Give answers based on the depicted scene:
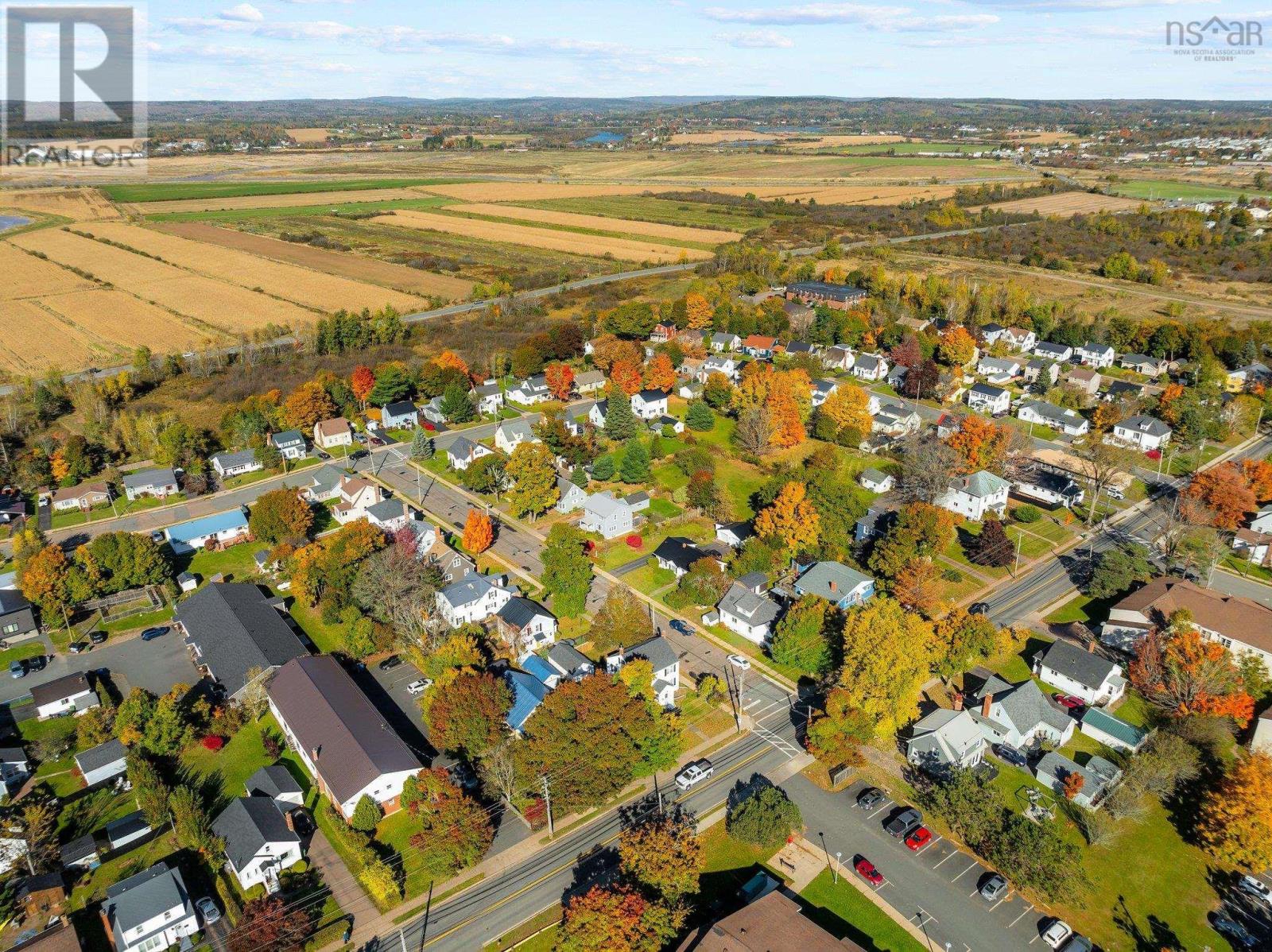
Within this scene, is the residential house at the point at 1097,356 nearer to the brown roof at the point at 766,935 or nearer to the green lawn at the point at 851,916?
the green lawn at the point at 851,916

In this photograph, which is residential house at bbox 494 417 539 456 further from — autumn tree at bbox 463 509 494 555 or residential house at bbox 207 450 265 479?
residential house at bbox 207 450 265 479

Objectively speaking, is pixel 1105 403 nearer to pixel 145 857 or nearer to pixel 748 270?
pixel 748 270

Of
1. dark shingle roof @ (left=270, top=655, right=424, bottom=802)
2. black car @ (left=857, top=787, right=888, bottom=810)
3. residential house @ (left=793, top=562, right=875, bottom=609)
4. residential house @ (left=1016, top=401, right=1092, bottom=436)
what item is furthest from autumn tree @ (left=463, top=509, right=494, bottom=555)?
residential house @ (left=1016, top=401, right=1092, bottom=436)

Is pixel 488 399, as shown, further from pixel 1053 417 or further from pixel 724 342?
pixel 1053 417

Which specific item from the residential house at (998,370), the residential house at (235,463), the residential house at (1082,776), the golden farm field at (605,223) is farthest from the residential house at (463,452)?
the golden farm field at (605,223)

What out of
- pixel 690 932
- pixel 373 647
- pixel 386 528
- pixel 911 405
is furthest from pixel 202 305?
pixel 690 932

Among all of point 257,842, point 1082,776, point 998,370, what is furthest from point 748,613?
point 998,370

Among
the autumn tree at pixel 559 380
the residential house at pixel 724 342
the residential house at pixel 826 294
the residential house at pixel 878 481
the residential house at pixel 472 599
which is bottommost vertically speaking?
the residential house at pixel 472 599

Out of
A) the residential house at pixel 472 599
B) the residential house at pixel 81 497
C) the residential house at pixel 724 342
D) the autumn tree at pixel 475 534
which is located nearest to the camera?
the residential house at pixel 472 599
